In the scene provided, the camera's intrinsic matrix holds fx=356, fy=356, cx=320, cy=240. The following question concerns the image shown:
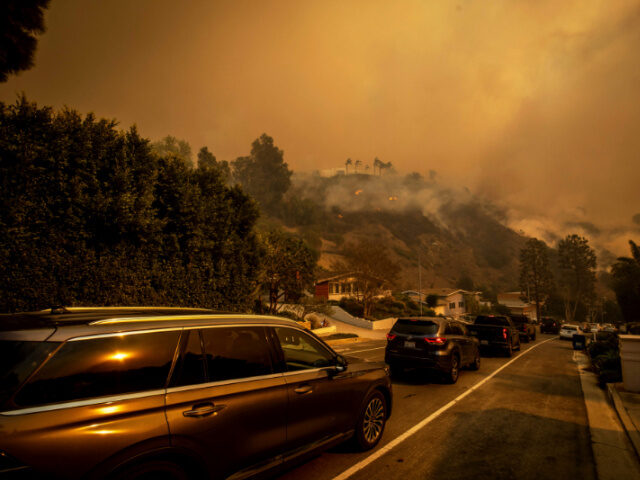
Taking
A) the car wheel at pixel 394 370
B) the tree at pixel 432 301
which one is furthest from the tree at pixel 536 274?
the car wheel at pixel 394 370

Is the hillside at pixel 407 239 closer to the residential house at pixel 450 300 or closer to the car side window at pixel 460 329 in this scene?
the residential house at pixel 450 300

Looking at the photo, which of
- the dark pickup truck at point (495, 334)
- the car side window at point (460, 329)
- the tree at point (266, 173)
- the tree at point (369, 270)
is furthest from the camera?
the tree at point (266, 173)

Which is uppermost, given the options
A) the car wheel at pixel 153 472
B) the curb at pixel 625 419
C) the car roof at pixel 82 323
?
the car roof at pixel 82 323

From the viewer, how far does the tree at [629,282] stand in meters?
34.8

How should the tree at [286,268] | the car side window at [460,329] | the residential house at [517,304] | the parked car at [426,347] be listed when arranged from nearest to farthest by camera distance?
the parked car at [426,347]
the car side window at [460,329]
the tree at [286,268]
the residential house at [517,304]

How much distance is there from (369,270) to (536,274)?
58945mm

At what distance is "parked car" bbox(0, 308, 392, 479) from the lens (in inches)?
86.6

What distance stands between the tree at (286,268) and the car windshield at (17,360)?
24.4 m

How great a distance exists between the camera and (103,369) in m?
2.56

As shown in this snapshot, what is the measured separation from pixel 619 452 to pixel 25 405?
6.92 metres

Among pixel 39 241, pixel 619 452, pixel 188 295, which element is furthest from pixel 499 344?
pixel 39 241

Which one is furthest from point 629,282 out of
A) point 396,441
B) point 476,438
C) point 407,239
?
point 407,239

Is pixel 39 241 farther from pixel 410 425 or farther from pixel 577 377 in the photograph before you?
pixel 577 377

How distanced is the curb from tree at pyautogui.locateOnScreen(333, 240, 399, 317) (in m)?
32.4
